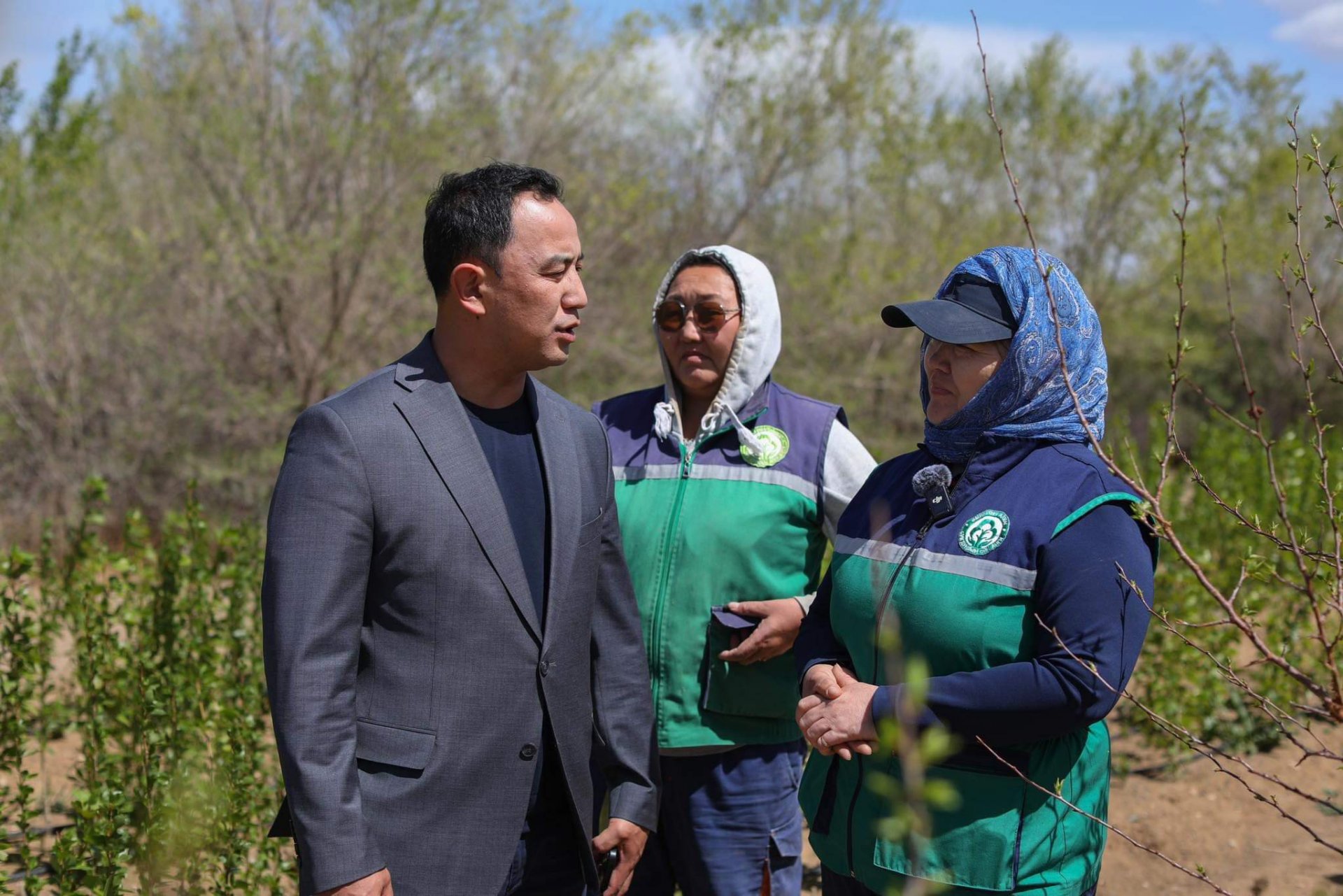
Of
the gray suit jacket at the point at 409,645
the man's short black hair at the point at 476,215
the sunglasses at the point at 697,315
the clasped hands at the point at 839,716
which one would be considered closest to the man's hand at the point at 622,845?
the gray suit jacket at the point at 409,645

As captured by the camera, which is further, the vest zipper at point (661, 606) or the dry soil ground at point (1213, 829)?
the dry soil ground at point (1213, 829)

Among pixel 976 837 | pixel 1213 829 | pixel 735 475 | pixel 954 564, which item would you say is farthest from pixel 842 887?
pixel 1213 829

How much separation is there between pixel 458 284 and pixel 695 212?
9.91 m

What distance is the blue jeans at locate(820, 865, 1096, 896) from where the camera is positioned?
2.22 meters

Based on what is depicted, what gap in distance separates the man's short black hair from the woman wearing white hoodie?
33.5 inches

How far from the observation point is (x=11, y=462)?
34.8ft

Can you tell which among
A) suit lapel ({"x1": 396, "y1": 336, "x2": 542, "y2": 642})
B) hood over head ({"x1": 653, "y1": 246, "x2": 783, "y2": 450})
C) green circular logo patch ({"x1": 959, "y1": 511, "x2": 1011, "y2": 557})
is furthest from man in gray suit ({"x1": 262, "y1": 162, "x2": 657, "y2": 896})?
green circular logo patch ({"x1": 959, "y1": 511, "x2": 1011, "y2": 557})

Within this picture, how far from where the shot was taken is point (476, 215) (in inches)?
89.0

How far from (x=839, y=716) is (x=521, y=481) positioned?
72 centimetres

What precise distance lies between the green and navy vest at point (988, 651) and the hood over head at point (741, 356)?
847mm

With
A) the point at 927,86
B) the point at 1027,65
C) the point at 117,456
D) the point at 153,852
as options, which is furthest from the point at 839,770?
the point at 1027,65

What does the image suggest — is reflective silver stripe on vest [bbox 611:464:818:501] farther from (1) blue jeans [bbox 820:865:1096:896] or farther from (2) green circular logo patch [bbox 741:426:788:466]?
(1) blue jeans [bbox 820:865:1096:896]

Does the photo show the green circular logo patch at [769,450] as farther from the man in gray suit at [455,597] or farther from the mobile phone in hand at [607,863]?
the mobile phone in hand at [607,863]

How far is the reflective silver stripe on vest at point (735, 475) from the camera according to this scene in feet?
9.52
